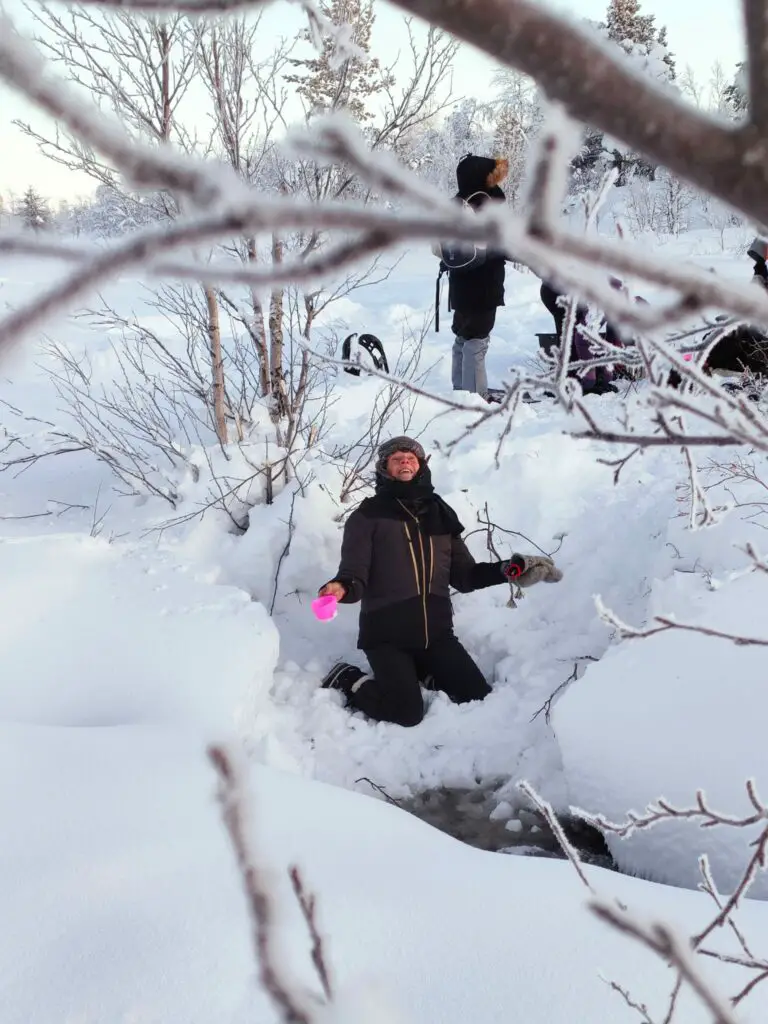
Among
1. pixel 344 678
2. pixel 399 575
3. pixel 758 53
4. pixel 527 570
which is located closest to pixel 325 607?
pixel 344 678

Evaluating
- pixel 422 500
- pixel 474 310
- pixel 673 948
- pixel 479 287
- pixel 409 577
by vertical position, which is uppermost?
pixel 479 287

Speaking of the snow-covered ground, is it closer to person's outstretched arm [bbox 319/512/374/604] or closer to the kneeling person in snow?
the kneeling person in snow

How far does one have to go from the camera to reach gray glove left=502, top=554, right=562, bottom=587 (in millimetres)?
3836

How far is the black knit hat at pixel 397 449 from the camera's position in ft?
12.9

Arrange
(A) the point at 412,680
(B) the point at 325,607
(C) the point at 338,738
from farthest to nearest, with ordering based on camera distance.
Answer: (A) the point at 412,680
(B) the point at 325,607
(C) the point at 338,738

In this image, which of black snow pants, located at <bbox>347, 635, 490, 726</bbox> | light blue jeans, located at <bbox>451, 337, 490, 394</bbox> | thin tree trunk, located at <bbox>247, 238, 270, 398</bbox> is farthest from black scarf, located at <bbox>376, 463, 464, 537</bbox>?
light blue jeans, located at <bbox>451, 337, 490, 394</bbox>

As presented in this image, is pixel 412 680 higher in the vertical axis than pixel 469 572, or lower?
lower

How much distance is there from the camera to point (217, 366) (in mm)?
4344

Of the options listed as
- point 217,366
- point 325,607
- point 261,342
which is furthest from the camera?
point 261,342

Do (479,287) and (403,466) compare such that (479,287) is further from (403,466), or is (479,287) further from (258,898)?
(258,898)

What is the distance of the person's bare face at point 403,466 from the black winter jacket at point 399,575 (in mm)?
153

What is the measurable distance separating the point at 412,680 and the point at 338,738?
49 centimetres

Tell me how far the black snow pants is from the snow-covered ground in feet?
0.31

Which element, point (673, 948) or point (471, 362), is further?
point (471, 362)
